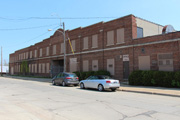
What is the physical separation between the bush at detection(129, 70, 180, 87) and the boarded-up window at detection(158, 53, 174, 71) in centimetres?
125

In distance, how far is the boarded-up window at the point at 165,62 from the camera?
1736 centimetres

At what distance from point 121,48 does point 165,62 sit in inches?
234

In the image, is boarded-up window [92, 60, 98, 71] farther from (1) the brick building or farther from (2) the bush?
(2) the bush

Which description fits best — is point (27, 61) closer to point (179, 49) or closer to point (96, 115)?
point (179, 49)

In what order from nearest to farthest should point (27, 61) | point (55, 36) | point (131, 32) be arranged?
point (131, 32) → point (55, 36) → point (27, 61)

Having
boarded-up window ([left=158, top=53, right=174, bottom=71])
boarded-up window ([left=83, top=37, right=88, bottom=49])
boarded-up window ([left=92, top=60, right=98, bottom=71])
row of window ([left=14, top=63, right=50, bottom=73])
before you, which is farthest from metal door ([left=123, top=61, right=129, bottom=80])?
row of window ([left=14, top=63, right=50, bottom=73])

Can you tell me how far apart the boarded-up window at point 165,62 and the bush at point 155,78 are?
125 centimetres

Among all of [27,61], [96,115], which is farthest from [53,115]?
[27,61]

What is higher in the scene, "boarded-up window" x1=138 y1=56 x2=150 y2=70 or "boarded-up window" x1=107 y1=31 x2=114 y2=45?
"boarded-up window" x1=107 y1=31 x2=114 y2=45

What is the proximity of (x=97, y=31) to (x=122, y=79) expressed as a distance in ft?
27.7

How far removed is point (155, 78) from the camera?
17031 mm

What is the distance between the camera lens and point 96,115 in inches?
260

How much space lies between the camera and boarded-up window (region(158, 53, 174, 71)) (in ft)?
57.0

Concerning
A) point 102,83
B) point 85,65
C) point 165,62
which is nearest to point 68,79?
point 102,83
